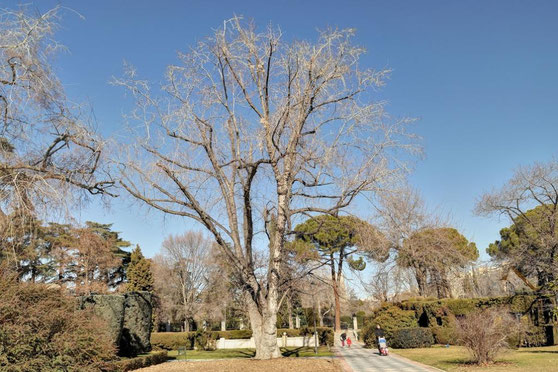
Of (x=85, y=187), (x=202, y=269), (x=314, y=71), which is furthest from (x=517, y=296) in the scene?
(x=202, y=269)

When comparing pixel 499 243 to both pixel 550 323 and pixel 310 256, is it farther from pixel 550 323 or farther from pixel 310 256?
pixel 310 256

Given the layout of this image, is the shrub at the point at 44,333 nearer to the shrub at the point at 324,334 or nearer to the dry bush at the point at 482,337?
the dry bush at the point at 482,337

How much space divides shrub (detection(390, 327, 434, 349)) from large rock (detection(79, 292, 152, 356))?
42.7 feet

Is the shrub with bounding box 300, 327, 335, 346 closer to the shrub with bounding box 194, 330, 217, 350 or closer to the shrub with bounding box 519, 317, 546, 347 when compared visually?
the shrub with bounding box 194, 330, 217, 350

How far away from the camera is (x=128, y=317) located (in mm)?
18750

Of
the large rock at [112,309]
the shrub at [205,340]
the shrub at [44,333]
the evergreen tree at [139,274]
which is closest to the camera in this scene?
the shrub at [44,333]

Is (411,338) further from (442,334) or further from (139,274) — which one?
(139,274)

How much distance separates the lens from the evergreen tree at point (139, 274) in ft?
136

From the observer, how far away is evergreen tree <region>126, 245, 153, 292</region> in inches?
1630

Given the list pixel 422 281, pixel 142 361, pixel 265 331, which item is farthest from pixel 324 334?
pixel 142 361

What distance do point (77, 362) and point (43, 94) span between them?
18.1ft

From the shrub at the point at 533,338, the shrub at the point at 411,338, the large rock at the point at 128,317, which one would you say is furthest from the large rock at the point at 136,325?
the shrub at the point at 533,338

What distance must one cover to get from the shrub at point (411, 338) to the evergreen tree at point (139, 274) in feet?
87.0

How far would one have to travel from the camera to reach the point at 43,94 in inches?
360
